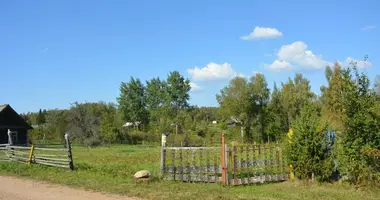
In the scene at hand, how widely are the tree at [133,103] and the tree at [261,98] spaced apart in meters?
32.9

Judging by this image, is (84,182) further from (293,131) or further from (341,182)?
(341,182)

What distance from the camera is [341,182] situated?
485 inches

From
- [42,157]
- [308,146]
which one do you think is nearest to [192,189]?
[308,146]

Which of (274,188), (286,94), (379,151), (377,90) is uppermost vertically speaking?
(286,94)

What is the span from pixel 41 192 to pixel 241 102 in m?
42.2

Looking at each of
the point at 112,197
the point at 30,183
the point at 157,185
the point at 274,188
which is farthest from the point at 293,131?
the point at 30,183

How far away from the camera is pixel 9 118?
4516 centimetres

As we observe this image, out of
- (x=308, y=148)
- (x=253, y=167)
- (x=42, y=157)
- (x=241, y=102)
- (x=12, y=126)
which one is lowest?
(x=253, y=167)

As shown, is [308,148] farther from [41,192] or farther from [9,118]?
[9,118]

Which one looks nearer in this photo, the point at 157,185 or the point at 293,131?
the point at 157,185

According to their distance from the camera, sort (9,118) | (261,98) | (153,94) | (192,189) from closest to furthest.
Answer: (192,189)
(9,118)
(261,98)
(153,94)

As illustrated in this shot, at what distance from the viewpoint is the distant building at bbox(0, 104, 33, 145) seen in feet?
143

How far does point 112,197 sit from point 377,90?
29.1ft

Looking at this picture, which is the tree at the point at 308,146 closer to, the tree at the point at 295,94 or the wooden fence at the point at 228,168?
the wooden fence at the point at 228,168
